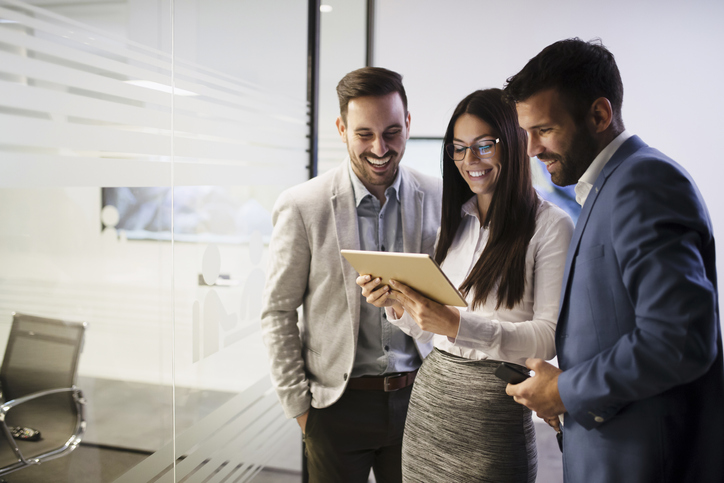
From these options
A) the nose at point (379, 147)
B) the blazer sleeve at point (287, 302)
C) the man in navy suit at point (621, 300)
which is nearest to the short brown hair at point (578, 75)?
the man in navy suit at point (621, 300)

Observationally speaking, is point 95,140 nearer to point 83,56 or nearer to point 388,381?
point 83,56

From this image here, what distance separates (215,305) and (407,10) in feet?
9.44

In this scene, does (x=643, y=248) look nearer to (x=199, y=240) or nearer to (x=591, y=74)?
(x=591, y=74)

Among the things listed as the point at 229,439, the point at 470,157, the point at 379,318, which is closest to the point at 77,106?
the point at 470,157

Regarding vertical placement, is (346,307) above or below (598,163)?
below

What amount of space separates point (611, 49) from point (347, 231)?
2.84m

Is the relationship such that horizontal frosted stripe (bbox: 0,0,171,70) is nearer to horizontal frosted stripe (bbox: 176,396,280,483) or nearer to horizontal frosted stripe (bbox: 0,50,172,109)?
horizontal frosted stripe (bbox: 0,50,172,109)

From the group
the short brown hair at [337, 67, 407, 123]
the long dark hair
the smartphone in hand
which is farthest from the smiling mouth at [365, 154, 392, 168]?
the smartphone in hand

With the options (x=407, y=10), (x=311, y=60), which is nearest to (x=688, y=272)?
(x=311, y=60)

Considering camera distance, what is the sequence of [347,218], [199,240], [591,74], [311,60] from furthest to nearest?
1. [311,60]
2. [347,218]
3. [199,240]
4. [591,74]

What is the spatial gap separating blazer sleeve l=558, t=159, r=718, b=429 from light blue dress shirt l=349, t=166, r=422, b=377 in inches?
36.3

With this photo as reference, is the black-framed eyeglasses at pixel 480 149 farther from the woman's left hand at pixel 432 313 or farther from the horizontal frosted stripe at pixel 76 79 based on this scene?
the horizontal frosted stripe at pixel 76 79

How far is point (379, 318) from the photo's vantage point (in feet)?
6.28

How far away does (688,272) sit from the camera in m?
0.93
